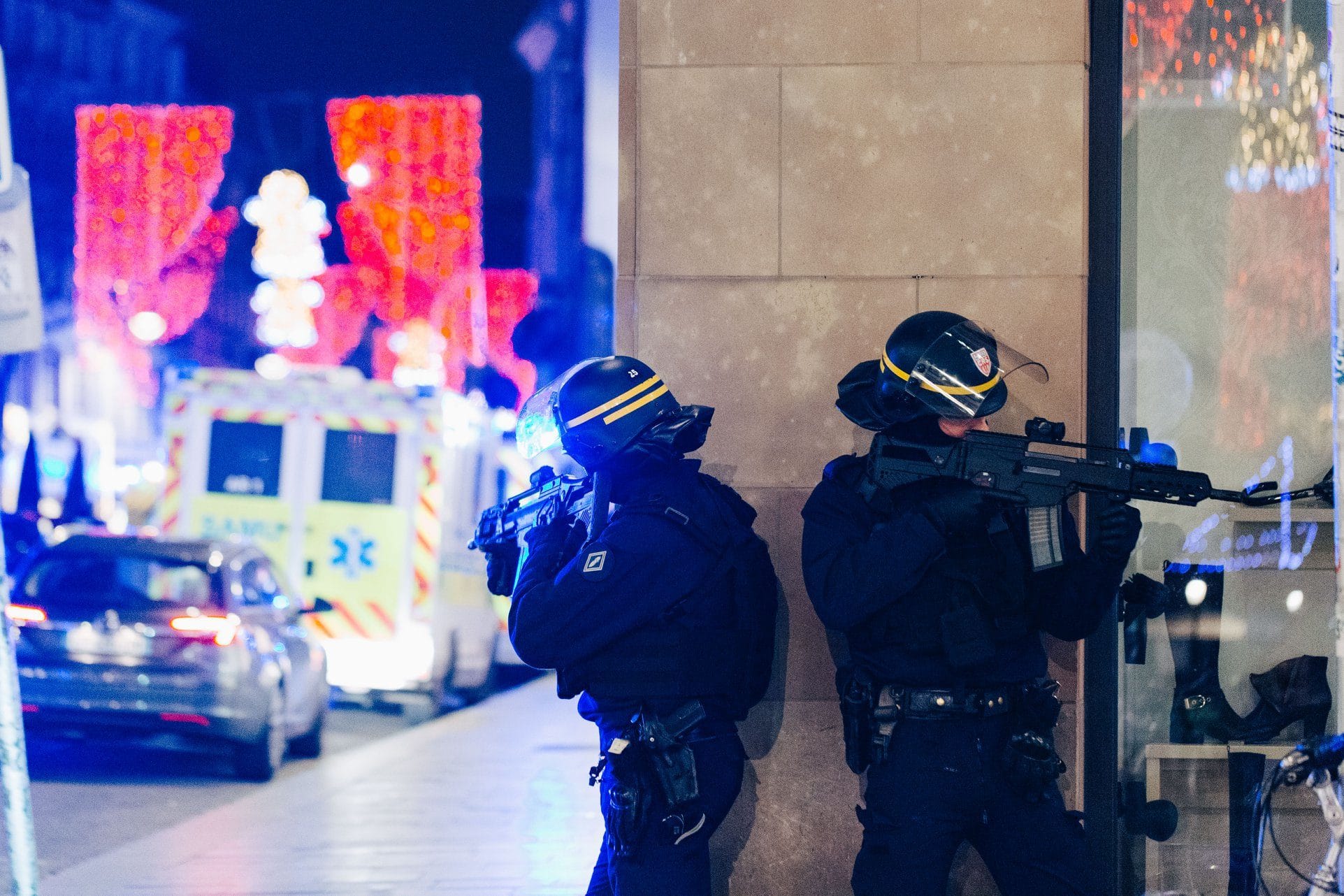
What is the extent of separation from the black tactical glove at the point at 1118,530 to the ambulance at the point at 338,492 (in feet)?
25.5

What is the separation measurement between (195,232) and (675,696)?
108 feet

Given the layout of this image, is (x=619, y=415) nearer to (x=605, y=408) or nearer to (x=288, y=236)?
(x=605, y=408)

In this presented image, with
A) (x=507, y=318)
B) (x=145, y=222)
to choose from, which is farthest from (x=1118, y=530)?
(x=145, y=222)

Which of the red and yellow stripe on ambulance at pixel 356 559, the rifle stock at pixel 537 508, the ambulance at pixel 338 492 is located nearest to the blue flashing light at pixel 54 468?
the ambulance at pixel 338 492

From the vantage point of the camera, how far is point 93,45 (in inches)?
1428

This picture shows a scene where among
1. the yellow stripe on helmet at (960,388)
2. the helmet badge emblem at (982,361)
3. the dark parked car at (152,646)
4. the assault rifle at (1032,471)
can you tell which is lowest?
the dark parked car at (152,646)

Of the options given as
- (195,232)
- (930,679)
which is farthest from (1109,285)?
(195,232)

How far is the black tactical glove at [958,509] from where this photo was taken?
10.3 ft

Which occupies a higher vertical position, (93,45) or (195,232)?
(93,45)

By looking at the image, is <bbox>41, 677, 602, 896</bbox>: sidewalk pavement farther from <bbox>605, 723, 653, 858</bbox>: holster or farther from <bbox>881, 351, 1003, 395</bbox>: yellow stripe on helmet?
<bbox>881, 351, 1003, 395</bbox>: yellow stripe on helmet

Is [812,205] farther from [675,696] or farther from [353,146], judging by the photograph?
[353,146]

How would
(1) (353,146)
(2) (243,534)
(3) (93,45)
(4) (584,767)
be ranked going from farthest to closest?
1. (3) (93,45)
2. (1) (353,146)
3. (2) (243,534)
4. (4) (584,767)

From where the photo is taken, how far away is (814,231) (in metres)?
4.12

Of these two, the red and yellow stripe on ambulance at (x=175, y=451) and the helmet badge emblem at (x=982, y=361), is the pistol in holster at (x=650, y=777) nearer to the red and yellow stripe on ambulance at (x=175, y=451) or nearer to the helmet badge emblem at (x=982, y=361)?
the helmet badge emblem at (x=982, y=361)
